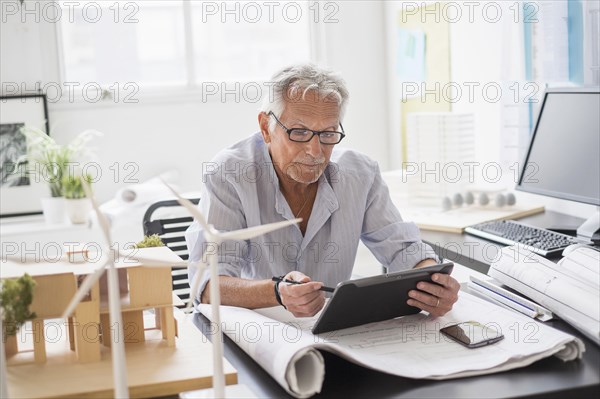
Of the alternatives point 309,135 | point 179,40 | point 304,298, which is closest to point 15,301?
point 304,298

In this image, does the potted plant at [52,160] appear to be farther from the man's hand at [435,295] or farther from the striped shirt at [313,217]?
the man's hand at [435,295]

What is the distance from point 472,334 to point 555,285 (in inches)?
11.1

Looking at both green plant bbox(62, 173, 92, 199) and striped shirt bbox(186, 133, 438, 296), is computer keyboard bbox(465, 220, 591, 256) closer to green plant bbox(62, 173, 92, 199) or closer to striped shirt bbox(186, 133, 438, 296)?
striped shirt bbox(186, 133, 438, 296)

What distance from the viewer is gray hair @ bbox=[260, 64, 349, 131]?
200 centimetres

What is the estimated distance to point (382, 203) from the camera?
225 cm

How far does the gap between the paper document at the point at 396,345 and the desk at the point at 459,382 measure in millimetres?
18

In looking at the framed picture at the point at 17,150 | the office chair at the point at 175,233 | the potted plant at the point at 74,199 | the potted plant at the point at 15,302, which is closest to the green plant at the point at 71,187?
the potted plant at the point at 74,199

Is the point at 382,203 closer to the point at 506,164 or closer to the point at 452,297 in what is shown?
the point at 452,297

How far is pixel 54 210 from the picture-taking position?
152 inches

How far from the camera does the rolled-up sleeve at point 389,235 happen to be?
6.96 ft

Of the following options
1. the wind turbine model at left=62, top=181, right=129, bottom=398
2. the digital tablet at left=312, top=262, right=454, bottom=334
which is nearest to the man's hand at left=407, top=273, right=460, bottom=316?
the digital tablet at left=312, top=262, right=454, bottom=334

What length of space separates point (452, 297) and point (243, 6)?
2.93m

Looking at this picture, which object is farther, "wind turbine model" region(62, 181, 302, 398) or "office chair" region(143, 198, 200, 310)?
"office chair" region(143, 198, 200, 310)

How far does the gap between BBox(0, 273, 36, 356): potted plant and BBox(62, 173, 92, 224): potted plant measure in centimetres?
262
